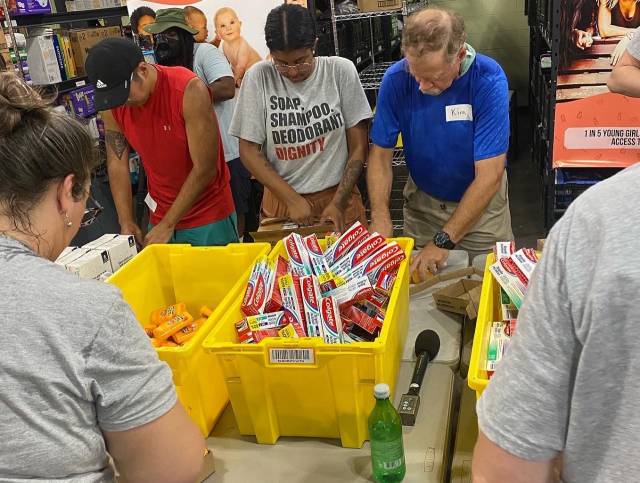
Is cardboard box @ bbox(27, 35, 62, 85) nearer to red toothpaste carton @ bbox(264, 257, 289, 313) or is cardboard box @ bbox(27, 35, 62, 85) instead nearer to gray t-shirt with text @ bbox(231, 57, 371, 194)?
gray t-shirt with text @ bbox(231, 57, 371, 194)

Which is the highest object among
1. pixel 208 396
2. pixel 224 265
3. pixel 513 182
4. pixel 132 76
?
pixel 132 76

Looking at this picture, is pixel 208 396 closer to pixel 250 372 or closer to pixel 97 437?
pixel 250 372

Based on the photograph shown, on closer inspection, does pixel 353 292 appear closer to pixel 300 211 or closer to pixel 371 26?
pixel 300 211

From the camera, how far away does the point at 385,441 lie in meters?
1.19

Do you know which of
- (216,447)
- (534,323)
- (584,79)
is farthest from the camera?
(584,79)

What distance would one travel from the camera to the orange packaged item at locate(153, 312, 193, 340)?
1616mm

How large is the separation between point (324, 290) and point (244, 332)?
24 cm

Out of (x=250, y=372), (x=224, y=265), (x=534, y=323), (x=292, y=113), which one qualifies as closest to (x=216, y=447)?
(x=250, y=372)

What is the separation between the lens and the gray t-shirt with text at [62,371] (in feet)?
2.82

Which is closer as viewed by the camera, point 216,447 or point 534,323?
point 534,323

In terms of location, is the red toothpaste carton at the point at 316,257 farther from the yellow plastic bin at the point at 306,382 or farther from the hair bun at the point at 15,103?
the hair bun at the point at 15,103

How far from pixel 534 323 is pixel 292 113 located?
6.17 ft

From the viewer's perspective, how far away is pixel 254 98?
97.3 inches

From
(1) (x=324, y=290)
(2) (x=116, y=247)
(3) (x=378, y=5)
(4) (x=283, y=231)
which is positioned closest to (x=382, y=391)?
(1) (x=324, y=290)
